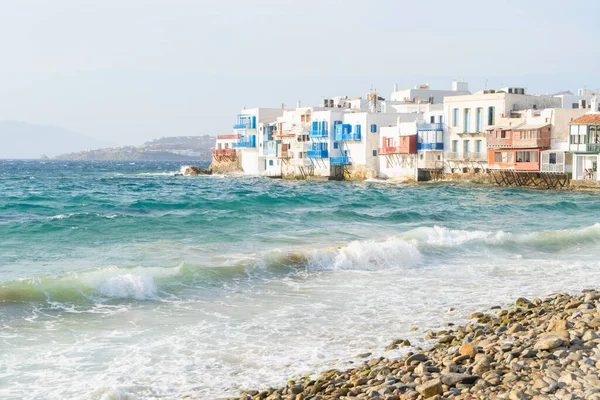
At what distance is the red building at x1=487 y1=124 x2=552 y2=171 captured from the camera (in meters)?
51.9

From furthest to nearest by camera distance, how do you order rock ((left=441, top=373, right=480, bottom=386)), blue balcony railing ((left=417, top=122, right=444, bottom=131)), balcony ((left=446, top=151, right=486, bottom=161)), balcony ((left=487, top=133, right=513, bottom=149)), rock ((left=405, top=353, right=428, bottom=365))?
blue balcony railing ((left=417, top=122, right=444, bottom=131)) < balcony ((left=446, top=151, right=486, bottom=161)) < balcony ((left=487, top=133, right=513, bottom=149)) < rock ((left=405, top=353, right=428, bottom=365)) < rock ((left=441, top=373, right=480, bottom=386))

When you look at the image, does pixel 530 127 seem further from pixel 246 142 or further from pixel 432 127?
pixel 246 142

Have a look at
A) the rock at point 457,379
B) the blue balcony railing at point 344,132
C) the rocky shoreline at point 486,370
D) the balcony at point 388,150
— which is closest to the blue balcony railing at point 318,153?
the blue balcony railing at point 344,132

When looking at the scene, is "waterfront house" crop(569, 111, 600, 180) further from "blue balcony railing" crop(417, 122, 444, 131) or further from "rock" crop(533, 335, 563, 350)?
"rock" crop(533, 335, 563, 350)

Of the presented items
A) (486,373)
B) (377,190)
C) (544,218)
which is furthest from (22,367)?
(377,190)

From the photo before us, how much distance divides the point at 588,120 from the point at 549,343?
1662 inches

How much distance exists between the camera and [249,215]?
106 feet

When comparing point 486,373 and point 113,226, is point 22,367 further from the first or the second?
point 113,226

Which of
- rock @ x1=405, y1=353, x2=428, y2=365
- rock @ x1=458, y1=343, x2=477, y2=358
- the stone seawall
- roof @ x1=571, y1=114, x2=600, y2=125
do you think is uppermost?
roof @ x1=571, y1=114, x2=600, y2=125

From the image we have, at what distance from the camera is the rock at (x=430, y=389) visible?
26.9 ft

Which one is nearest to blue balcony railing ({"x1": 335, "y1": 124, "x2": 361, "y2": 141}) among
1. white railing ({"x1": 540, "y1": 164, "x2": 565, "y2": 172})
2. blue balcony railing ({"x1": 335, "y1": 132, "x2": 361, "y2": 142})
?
blue balcony railing ({"x1": 335, "y1": 132, "x2": 361, "y2": 142})

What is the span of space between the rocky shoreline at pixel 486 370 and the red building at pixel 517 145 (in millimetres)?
42423

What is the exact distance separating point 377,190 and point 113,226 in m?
27.4

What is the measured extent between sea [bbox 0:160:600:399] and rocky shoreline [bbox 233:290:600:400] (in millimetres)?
737
